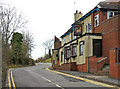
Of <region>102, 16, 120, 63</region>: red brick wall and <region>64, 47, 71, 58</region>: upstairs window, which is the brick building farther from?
<region>64, 47, 71, 58</region>: upstairs window

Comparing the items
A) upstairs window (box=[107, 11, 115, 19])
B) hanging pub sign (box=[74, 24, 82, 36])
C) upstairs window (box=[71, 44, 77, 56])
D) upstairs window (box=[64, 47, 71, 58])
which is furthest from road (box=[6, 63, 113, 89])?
upstairs window (box=[64, 47, 71, 58])

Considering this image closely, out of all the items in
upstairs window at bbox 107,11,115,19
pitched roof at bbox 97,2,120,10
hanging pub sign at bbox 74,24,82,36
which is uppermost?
pitched roof at bbox 97,2,120,10

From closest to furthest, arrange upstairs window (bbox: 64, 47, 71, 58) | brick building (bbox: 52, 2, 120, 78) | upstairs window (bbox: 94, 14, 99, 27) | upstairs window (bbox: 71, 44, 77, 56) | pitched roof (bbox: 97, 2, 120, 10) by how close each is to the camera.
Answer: brick building (bbox: 52, 2, 120, 78), pitched roof (bbox: 97, 2, 120, 10), upstairs window (bbox: 94, 14, 99, 27), upstairs window (bbox: 71, 44, 77, 56), upstairs window (bbox: 64, 47, 71, 58)

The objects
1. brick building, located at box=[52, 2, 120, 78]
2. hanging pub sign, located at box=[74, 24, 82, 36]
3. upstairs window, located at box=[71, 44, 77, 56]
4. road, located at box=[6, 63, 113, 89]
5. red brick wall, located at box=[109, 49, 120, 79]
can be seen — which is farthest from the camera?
hanging pub sign, located at box=[74, 24, 82, 36]

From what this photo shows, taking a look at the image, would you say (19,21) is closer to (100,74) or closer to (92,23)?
(92,23)

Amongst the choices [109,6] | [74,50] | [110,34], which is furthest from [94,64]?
[109,6]

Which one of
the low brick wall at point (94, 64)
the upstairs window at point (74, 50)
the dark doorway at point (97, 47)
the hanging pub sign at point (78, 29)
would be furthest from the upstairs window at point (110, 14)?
the low brick wall at point (94, 64)

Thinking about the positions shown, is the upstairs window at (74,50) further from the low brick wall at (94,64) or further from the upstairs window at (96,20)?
the low brick wall at (94,64)

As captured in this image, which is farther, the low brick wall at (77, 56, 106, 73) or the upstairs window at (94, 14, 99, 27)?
the upstairs window at (94, 14, 99, 27)

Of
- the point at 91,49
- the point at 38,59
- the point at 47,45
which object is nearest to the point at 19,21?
the point at 91,49

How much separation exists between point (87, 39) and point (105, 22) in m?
3.27

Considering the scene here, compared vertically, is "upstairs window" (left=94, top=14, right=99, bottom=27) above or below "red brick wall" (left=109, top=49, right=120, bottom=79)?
above

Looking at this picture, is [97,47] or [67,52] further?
[67,52]

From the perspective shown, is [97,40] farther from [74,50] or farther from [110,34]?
[74,50]
